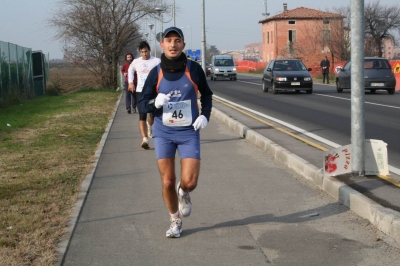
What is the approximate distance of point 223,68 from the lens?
1905 inches

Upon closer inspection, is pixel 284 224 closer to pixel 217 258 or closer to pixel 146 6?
pixel 217 258

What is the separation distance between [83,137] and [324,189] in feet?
22.8

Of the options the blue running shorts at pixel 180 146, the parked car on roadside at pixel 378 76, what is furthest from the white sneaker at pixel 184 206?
the parked car on roadside at pixel 378 76

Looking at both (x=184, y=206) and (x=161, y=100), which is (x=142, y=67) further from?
(x=161, y=100)

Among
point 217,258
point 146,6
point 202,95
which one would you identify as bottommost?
point 217,258

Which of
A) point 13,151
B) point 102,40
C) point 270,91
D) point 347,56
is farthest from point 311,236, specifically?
point 347,56

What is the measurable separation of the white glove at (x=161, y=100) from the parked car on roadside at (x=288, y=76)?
2256cm

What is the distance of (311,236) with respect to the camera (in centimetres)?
584

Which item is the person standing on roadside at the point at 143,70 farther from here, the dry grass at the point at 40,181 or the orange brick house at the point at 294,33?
the orange brick house at the point at 294,33

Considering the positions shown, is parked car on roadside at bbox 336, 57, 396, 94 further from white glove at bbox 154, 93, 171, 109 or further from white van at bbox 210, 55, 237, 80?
white glove at bbox 154, 93, 171, 109

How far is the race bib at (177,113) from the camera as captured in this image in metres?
5.67

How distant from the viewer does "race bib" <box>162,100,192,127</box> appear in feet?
18.6

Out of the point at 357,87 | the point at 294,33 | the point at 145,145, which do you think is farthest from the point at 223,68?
the point at 294,33

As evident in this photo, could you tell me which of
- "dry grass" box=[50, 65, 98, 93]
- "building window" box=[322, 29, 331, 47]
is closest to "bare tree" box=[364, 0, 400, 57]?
"building window" box=[322, 29, 331, 47]
